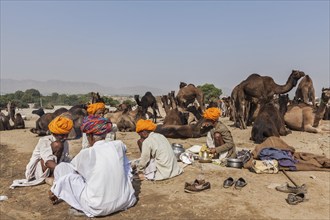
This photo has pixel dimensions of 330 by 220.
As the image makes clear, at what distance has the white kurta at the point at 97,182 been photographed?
4.76m

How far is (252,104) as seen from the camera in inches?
580

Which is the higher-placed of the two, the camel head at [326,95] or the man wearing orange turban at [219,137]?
the camel head at [326,95]

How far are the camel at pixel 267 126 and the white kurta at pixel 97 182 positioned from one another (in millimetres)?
6822

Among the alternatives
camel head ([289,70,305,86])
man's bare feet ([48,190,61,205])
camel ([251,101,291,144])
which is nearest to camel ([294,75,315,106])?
camel head ([289,70,305,86])

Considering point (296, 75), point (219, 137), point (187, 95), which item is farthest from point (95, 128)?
point (187, 95)

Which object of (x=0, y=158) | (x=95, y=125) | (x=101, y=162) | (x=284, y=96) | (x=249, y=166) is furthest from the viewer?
(x=284, y=96)

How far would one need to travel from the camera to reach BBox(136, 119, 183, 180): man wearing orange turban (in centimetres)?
659

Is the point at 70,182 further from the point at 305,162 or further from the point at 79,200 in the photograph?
the point at 305,162

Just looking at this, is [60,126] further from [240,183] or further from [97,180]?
[240,183]

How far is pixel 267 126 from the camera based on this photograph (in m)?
11.0

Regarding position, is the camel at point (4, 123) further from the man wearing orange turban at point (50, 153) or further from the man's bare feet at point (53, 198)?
the man's bare feet at point (53, 198)

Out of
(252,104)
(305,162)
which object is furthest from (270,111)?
(305,162)

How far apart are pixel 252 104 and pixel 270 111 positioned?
2906 millimetres

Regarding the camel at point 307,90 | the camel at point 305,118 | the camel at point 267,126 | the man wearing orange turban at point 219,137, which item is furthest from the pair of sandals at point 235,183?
the camel at point 307,90
